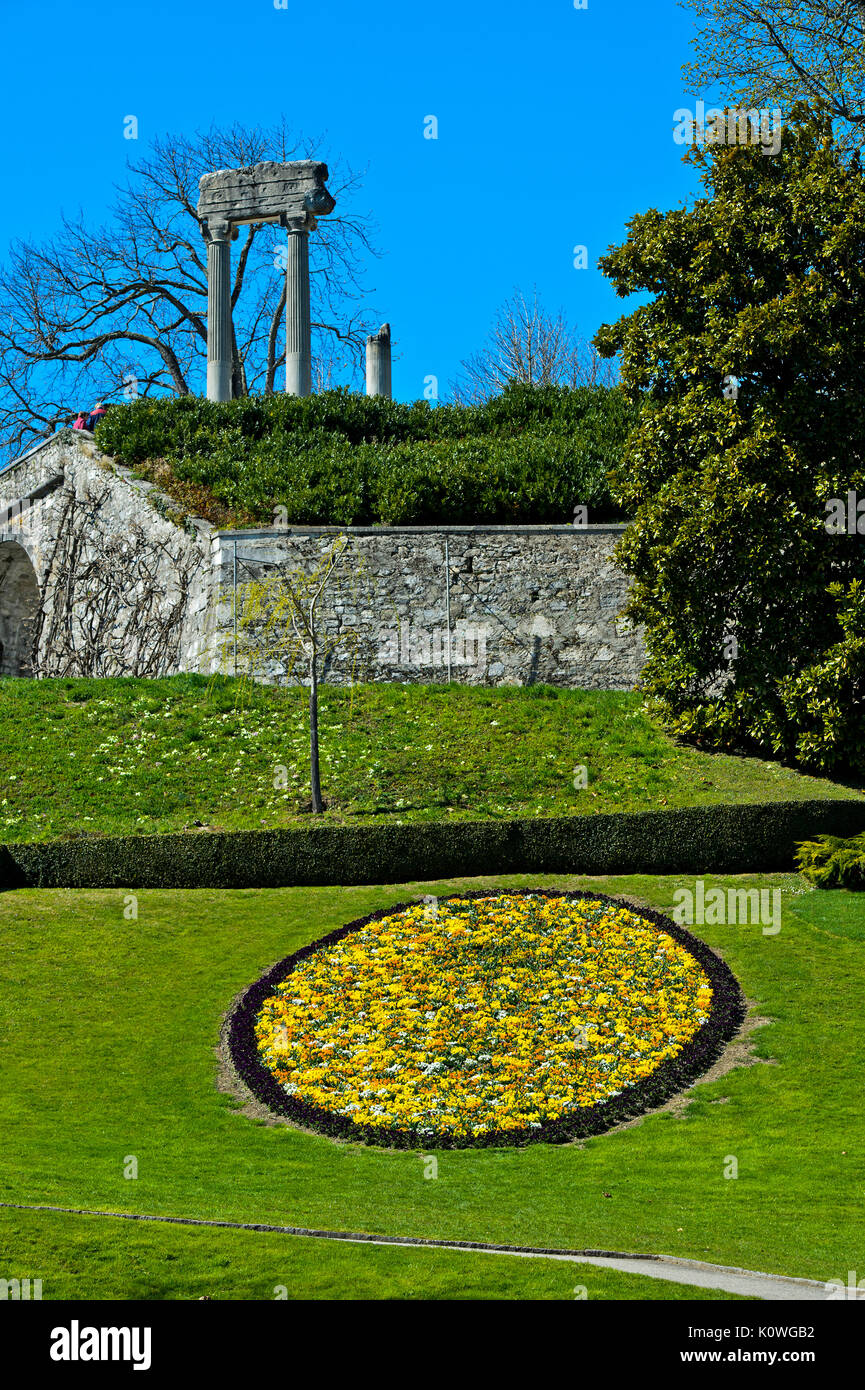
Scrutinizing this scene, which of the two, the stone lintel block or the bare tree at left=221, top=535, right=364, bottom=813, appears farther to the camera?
the stone lintel block

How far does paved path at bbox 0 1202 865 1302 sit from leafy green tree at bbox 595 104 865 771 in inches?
522

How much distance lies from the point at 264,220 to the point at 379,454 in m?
9.45

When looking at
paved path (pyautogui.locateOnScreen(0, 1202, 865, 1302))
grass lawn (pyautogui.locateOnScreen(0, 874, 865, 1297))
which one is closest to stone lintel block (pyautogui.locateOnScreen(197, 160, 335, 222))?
grass lawn (pyautogui.locateOnScreen(0, 874, 865, 1297))

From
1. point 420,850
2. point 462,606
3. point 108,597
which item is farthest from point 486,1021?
point 108,597

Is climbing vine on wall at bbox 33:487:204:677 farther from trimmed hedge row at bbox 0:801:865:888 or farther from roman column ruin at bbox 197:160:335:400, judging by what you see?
trimmed hedge row at bbox 0:801:865:888

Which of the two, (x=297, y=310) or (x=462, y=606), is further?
(x=297, y=310)

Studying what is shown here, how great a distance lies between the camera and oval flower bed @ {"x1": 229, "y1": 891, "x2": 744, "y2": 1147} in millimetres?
10766

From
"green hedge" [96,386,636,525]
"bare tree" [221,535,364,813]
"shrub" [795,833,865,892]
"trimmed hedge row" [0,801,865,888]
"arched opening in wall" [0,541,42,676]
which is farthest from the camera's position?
"arched opening in wall" [0,541,42,676]

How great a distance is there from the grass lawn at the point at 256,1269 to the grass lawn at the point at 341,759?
1142 centimetres

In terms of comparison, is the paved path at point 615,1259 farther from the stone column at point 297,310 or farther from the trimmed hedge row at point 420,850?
the stone column at point 297,310

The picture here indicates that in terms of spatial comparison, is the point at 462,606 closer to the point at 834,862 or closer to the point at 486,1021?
the point at 834,862

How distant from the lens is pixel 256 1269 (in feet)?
19.6

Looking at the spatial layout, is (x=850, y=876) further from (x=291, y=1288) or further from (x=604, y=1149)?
(x=291, y=1288)
